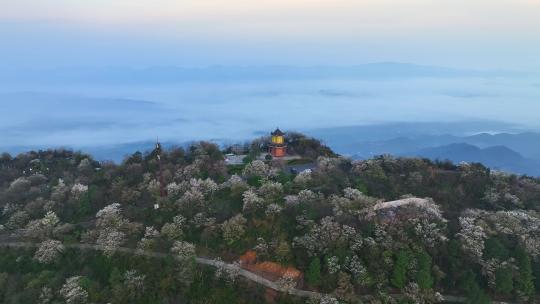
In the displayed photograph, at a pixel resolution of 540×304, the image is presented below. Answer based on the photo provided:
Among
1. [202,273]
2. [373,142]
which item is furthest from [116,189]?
[373,142]

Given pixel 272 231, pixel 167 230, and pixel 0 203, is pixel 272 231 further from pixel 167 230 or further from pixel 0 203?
pixel 0 203

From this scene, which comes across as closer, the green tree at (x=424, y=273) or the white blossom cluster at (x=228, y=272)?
the green tree at (x=424, y=273)

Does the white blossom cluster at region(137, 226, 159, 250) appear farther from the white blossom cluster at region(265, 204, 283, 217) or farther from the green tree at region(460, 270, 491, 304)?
the green tree at region(460, 270, 491, 304)

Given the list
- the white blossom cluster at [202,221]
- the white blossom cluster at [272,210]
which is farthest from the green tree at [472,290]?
the white blossom cluster at [202,221]

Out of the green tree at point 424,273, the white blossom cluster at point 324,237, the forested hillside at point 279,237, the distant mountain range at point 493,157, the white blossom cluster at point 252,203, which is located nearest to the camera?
the green tree at point 424,273

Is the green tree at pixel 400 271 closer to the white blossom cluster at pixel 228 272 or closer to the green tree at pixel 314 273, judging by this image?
the green tree at pixel 314 273

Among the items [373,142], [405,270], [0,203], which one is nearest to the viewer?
[405,270]
